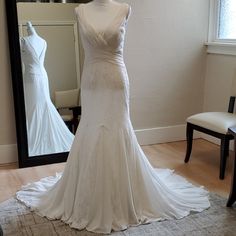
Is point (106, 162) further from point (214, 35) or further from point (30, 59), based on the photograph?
point (214, 35)

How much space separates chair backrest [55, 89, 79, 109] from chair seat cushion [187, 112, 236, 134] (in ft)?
3.64

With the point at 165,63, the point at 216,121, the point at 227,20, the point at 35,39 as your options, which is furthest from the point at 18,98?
the point at 227,20

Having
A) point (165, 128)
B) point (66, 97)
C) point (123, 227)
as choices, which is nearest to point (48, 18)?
point (66, 97)

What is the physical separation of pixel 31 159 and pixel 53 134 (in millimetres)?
314

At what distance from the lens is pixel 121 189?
2.27 metres

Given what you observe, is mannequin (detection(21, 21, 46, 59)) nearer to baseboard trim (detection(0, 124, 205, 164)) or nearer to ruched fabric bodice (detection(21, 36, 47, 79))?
ruched fabric bodice (detection(21, 36, 47, 79))

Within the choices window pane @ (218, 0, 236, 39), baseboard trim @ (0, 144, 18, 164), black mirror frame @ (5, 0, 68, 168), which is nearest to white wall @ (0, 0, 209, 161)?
window pane @ (218, 0, 236, 39)

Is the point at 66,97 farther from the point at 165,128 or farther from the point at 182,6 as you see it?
the point at 182,6

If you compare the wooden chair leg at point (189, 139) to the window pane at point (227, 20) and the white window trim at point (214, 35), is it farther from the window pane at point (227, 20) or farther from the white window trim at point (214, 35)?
the window pane at point (227, 20)

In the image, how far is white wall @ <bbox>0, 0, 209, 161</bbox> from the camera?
3.67m

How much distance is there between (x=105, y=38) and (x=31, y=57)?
128 centimetres

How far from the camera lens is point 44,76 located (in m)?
3.33

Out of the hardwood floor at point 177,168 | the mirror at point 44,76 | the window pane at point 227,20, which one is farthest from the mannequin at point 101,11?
the window pane at point 227,20

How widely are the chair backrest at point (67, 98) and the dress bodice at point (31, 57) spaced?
29 cm
